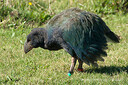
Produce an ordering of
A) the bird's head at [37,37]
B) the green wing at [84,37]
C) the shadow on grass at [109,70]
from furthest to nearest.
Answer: the shadow on grass at [109,70] → the bird's head at [37,37] → the green wing at [84,37]

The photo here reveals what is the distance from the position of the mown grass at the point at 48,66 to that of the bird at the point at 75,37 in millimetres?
395

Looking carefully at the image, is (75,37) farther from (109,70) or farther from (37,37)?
(109,70)

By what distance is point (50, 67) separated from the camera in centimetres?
470

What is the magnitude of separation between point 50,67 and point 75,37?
40.3 inches

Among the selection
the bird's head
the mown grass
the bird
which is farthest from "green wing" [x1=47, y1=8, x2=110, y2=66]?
the mown grass

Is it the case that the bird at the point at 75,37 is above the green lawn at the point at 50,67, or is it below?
above

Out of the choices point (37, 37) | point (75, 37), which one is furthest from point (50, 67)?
point (75, 37)

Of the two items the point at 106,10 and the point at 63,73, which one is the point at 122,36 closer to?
the point at 106,10

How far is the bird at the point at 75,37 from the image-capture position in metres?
3.98

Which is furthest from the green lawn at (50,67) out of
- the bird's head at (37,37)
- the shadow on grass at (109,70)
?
the bird's head at (37,37)

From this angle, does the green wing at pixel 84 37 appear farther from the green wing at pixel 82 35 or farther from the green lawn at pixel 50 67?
the green lawn at pixel 50 67

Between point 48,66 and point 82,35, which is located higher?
point 82,35

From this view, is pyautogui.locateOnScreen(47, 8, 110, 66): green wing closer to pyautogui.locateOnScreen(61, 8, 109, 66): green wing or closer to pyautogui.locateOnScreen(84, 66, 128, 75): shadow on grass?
pyautogui.locateOnScreen(61, 8, 109, 66): green wing

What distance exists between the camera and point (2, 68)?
4.66 metres
